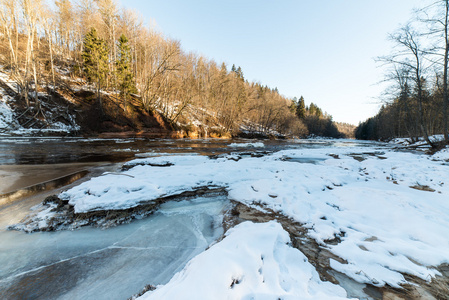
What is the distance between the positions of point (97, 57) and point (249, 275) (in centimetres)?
3433

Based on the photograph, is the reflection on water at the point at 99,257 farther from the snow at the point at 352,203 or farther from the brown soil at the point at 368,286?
the brown soil at the point at 368,286

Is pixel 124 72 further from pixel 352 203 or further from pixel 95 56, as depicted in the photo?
pixel 352 203

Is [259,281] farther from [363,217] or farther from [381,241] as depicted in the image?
[363,217]

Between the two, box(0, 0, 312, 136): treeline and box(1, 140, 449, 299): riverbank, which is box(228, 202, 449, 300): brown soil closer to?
box(1, 140, 449, 299): riverbank

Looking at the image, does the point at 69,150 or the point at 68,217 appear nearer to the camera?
the point at 68,217

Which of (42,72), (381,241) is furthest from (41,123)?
(381,241)

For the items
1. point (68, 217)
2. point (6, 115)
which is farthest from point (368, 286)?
point (6, 115)

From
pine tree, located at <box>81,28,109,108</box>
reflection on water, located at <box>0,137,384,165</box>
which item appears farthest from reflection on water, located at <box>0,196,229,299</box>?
pine tree, located at <box>81,28,109,108</box>

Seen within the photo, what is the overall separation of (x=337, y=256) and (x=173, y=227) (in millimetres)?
2955

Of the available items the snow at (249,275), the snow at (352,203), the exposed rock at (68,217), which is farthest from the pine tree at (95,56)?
the snow at (249,275)

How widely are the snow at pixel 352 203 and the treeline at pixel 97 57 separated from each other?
975 inches

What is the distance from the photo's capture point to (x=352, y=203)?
4250 mm

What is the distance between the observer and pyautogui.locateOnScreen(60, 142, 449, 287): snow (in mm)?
2443

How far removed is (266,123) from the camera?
169 feet
